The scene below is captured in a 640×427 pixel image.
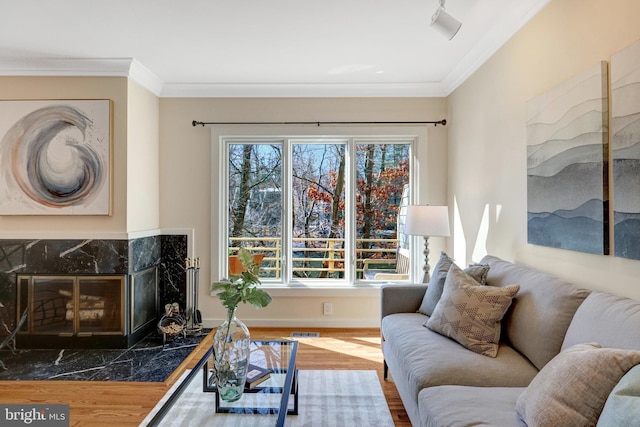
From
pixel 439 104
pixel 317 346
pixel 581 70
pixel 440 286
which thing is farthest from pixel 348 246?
pixel 581 70

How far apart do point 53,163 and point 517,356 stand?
3859mm

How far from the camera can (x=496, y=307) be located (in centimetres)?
187

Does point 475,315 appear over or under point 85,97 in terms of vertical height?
under

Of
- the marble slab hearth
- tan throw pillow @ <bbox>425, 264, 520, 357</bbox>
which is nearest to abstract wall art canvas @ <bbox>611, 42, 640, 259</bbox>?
tan throw pillow @ <bbox>425, 264, 520, 357</bbox>

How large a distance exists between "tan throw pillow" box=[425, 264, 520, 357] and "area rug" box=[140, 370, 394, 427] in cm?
72

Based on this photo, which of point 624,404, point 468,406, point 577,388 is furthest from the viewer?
point 468,406

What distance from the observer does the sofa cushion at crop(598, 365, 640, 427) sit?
0.89m

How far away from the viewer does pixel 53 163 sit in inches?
126

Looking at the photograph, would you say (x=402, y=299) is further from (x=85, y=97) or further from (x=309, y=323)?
(x=85, y=97)

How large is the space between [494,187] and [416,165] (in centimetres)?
120

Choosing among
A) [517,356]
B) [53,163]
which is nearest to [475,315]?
[517,356]

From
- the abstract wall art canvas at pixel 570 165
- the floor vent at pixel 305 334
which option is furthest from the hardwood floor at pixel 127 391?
the abstract wall art canvas at pixel 570 165
